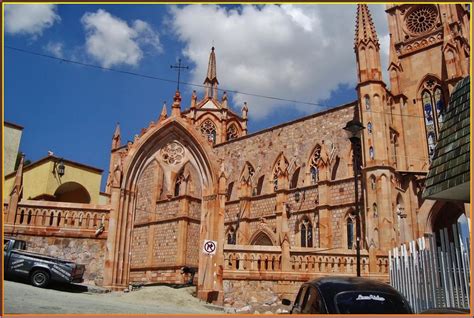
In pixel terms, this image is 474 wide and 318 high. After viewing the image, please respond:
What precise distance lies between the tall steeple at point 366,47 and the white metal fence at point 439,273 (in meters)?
16.7

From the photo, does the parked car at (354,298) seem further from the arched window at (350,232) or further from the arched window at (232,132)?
the arched window at (232,132)

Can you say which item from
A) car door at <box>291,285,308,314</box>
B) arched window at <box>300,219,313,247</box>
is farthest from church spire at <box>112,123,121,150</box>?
car door at <box>291,285,308,314</box>

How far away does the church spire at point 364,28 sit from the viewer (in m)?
28.3

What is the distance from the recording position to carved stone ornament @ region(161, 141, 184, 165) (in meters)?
17.9

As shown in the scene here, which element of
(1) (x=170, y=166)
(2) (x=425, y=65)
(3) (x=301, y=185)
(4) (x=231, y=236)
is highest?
(2) (x=425, y=65)

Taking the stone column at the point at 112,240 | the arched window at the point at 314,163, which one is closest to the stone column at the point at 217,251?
the stone column at the point at 112,240

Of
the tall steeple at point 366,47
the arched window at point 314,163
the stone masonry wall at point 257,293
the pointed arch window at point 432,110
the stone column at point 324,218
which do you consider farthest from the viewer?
the arched window at point 314,163

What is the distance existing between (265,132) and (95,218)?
74.9 ft

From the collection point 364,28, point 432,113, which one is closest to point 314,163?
point 432,113

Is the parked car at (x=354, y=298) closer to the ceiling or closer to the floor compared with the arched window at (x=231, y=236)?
closer to the floor

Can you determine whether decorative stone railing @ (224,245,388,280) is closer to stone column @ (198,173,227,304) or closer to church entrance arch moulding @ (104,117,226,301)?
stone column @ (198,173,227,304)

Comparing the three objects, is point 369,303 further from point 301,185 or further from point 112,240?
point 301,185

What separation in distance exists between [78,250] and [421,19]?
28609 millimetres

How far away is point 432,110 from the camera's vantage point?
28.9 meters
